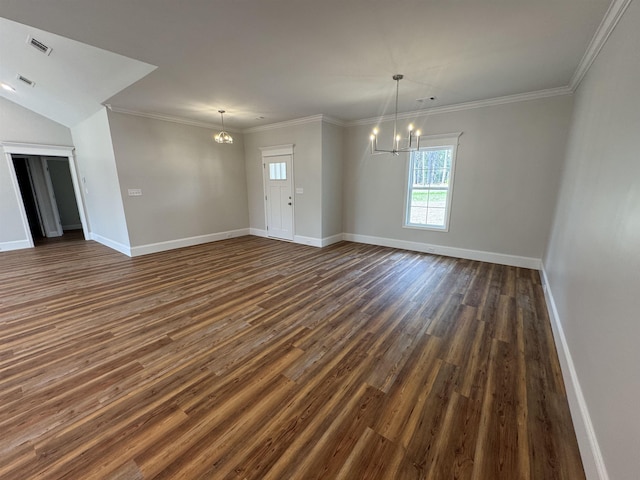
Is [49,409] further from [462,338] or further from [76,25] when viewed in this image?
[462,338]

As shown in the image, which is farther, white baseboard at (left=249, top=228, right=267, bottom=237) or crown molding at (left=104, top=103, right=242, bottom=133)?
white baseboard at (left=249, top=228, right=267, bottom=237)

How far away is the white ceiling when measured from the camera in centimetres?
207

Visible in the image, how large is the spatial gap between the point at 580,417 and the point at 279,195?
19.7ft

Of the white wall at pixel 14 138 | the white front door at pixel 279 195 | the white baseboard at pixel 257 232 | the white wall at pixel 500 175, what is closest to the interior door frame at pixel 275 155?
the white front door at pixel 279 195

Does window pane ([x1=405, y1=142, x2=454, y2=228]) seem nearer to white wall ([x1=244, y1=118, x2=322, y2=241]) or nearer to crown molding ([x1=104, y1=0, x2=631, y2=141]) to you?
crown molding ([x1=104, y1=0, x2=631, y2=141])

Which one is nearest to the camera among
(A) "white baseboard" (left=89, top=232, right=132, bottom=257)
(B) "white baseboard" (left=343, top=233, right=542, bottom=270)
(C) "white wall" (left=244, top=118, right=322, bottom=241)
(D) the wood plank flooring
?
(D) the wood plank flooring

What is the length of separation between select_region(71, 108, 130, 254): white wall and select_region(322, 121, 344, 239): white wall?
410cm

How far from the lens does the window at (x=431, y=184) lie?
4.91 m

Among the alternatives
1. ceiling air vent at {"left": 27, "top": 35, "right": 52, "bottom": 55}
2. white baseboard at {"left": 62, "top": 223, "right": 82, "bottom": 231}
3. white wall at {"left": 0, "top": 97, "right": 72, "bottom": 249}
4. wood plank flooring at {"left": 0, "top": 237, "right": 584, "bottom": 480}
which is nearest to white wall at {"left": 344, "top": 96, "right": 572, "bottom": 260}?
wood plank flooring at {"left": 0, "top": 237, "right": 584, "bottom": 480}

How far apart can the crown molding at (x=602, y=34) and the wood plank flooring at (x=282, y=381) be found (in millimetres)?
2718

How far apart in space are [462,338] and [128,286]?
4394 millimetres

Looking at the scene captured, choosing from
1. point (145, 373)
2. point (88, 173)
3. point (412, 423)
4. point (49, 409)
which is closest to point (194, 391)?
point (145, 373)

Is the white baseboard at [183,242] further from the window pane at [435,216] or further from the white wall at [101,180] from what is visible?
the window pane at [435,216]

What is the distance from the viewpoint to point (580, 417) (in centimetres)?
154
